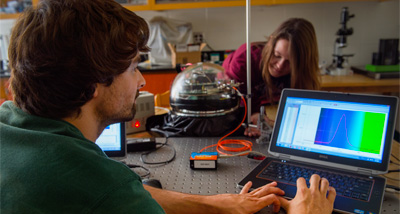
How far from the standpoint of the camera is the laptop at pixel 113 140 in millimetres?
1108

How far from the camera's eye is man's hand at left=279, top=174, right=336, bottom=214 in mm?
779

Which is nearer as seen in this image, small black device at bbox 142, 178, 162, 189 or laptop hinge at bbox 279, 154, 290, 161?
small black device at bbox 142, 178, 162, 189

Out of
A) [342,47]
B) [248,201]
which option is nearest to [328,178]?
[248,201]

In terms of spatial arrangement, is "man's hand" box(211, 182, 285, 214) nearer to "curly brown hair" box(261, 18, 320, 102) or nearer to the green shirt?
the green shirt

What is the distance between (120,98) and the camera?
735 millimetres

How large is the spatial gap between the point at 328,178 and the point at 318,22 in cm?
262

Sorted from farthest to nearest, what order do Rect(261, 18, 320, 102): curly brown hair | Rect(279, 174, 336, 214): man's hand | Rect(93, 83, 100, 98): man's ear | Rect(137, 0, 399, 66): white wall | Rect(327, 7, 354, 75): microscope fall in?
1. Rect(137, 0, 399, 66): white wall
2. Rect(327, 7, 354, 75): microscope
3. Rect(261, 18, 320, 102): curly brown hair
4. Rect(279, 174, 336, 214): man's hand
5. Rect(93, 83, 100, 98): man's ear

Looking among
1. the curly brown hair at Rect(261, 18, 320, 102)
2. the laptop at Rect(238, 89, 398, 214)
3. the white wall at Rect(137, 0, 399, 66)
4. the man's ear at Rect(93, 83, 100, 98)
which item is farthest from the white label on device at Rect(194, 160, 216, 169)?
the white wall at Rect(137, 0, 399, 66)

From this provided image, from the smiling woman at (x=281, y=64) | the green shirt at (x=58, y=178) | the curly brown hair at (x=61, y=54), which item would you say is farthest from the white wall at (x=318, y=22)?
the green shirt at (x=58, y=178)

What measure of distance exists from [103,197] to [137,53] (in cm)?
37

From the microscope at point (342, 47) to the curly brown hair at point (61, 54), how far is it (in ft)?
8.69

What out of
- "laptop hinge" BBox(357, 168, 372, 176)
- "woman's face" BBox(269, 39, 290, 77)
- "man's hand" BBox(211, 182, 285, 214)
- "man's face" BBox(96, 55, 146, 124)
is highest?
"woman's face" BBox(269, 39, 290, 77)

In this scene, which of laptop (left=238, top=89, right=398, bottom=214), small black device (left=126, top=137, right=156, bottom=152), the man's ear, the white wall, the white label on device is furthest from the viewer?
the white wall

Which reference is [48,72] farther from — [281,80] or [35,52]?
[281,80]
